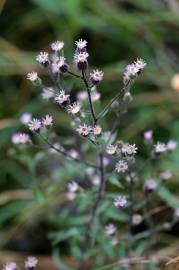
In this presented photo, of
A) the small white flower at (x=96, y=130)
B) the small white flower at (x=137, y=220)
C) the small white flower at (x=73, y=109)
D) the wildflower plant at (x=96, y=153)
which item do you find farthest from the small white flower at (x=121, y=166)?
the small white flower at (x=137, y=220)

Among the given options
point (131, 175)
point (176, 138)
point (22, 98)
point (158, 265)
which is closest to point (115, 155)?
point (131, 175)

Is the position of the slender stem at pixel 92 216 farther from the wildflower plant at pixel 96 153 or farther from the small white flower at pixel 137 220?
the small white flower at pixel 137 220

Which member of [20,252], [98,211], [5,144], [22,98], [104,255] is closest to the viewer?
[98,211]

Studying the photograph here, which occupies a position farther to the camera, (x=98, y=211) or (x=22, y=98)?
(x=22, y=98)

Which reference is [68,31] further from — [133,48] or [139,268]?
[139,268]

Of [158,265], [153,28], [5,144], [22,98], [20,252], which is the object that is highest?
[153,28]

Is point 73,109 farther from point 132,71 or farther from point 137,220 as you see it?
point 137,220

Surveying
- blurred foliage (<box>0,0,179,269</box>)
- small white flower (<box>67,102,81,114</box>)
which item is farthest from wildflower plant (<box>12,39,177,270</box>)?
blurred foliage (<box>0,0,179,269</box>)
